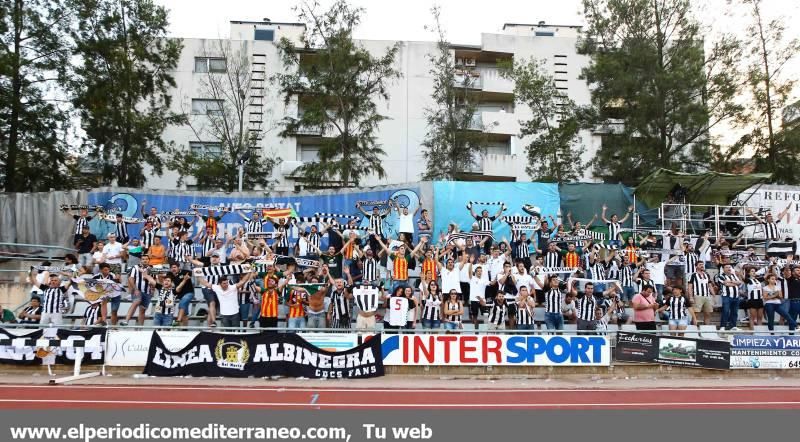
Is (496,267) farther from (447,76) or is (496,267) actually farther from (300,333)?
(447,76)

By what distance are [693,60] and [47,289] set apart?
2408cm

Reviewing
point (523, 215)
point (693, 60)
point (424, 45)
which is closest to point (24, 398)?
point (523, 215)

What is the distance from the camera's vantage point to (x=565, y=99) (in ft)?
91.8

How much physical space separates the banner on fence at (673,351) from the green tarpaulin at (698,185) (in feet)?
27.0

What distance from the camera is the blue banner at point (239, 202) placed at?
66.4 feet

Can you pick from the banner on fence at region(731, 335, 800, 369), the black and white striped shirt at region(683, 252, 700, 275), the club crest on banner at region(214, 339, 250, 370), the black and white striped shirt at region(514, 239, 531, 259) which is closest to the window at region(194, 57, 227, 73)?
the black and white striped shirt at region(514, 239, 531, 259)

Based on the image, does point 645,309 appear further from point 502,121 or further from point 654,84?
point 502,121

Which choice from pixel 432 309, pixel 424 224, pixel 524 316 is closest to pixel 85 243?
pixel 424 224

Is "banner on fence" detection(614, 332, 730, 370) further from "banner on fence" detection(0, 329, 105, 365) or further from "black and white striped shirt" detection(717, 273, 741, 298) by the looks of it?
"banner on fence" detection(0, 329, 105, 365)

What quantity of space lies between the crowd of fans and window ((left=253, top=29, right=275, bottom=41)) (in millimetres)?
23463

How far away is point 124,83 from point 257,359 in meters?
17.1

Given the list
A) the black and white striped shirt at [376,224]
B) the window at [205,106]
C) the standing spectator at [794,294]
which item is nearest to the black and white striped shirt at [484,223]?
the black and white striped shirt at [376,224]

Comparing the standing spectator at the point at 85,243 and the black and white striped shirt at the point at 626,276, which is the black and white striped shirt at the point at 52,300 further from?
the black and white striped shirt at the point at 626,276

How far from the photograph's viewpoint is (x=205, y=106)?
32.0m
